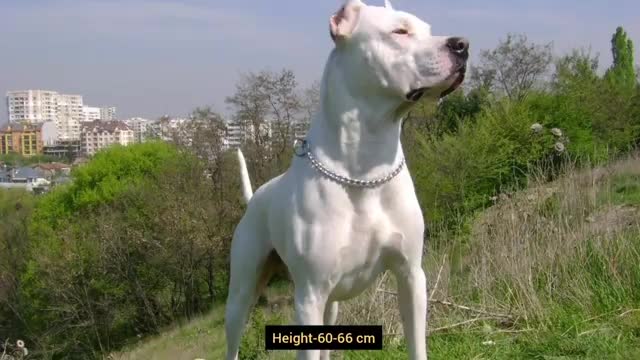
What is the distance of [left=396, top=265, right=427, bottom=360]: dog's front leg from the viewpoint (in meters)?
3.31

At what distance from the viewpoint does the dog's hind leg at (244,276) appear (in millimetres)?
3625

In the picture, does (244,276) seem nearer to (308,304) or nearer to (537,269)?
(308,304)

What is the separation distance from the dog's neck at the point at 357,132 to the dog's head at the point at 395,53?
55mm

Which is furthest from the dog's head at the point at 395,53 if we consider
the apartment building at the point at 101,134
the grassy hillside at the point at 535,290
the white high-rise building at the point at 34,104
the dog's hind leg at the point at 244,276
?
the white high-rise building at the point at 34,104

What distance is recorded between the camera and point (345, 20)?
3143mm

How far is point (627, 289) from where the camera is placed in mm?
5746

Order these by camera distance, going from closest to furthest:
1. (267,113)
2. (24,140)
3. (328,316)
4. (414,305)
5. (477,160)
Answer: (414,305), (328,316), (477,160), (267,113), (24,140)

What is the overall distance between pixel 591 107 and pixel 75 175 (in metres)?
25.9

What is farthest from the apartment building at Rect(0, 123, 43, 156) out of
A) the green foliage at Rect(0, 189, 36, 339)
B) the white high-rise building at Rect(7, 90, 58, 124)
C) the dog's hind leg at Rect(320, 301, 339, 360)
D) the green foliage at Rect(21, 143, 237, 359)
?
the dog's hind leg at Rect(320, 301, 339, 360)

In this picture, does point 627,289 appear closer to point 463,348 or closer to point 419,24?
point 463,348

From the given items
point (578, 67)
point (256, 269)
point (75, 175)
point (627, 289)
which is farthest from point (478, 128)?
point (75, 175)

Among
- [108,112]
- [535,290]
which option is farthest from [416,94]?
[108,112]

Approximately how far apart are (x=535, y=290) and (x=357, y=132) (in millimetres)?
3492

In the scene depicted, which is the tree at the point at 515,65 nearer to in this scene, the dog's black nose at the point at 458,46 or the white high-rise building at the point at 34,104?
the dog's black nose at the point at 458,46
